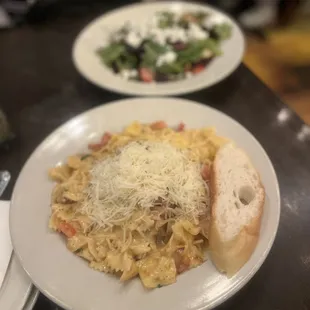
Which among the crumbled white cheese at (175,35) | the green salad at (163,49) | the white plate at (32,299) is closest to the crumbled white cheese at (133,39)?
A: the green salad at (163,49)

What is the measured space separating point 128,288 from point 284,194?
74 centimetres

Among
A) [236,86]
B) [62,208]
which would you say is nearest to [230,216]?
[62,208]

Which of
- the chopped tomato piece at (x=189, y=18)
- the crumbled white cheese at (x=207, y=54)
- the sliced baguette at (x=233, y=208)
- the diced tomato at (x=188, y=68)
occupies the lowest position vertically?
the diced tomato at (x=188, y=68)

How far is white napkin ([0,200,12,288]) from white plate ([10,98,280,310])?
2.4 inches

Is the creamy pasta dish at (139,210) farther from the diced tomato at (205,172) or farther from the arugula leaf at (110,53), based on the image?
the arugula leaf at (110,53)

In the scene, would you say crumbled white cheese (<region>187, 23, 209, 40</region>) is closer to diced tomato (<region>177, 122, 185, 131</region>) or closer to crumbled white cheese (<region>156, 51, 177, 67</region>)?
crumbled white cheese (<region>156, 51, 177, 67</region>)

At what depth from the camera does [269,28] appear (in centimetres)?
375

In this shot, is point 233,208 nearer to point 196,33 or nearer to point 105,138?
point 105,138

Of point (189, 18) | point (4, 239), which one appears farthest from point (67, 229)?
point (189, 18)

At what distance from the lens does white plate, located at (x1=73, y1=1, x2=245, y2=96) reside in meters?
2.09

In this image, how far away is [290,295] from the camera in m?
1.40

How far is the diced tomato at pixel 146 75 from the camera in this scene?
2.23 m

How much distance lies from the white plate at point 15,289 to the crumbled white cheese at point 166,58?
1.31 m

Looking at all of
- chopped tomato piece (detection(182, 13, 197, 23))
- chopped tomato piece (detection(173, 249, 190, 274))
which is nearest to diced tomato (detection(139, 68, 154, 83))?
chopped tomato piece (detection(182, 13, 197, 23))
